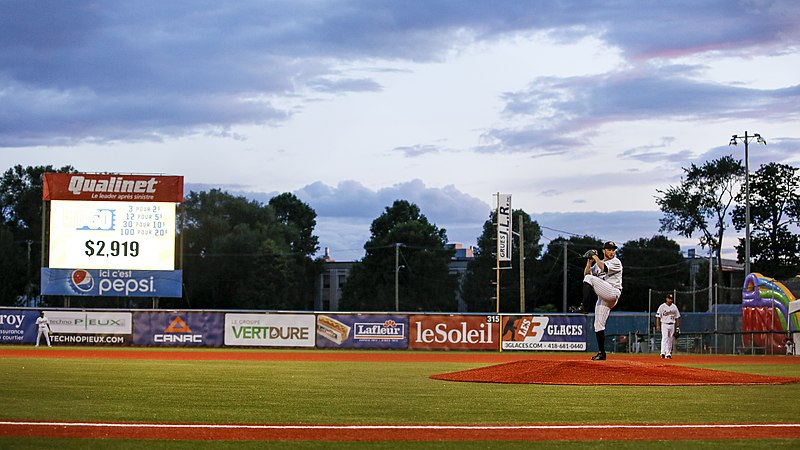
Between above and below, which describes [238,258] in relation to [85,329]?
above

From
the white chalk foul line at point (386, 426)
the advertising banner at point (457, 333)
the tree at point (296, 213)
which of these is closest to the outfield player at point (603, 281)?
the white chalk foul line at point (386, 426)

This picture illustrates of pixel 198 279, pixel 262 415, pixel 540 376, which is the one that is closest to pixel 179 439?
pixel 262 415

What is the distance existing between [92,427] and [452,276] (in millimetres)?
88569

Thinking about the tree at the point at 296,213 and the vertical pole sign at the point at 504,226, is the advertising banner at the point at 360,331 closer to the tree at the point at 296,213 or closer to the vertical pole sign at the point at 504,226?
the vertical pole sign at the point at 504,226

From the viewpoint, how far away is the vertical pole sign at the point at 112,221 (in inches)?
1438

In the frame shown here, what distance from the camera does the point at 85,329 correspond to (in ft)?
126

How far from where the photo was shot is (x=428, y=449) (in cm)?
750

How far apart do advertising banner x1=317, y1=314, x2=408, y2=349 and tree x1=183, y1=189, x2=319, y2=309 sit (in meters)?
43.7

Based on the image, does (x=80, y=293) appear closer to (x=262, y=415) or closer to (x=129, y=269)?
(x=129, y=269)

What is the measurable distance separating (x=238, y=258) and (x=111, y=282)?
4794cm

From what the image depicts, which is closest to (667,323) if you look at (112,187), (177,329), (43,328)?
(177,329)

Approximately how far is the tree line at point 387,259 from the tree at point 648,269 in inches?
4.2

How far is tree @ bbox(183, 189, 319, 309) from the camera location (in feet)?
273

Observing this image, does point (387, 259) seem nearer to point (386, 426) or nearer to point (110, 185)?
point (110, 185)
